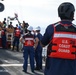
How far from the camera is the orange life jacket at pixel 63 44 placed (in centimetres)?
450

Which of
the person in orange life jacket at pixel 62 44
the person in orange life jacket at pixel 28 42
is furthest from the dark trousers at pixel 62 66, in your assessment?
the person in orange life jacket at pixel 28 42

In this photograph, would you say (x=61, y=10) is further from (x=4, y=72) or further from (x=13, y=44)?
(x=13, y=44)

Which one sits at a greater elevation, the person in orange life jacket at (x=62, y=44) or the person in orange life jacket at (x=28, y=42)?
the person in orange life jacket at (x=62, y=44)

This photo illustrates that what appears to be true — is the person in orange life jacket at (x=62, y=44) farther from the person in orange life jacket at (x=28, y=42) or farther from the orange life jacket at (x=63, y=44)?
the person in orange life jacket at (x=28, y=42)

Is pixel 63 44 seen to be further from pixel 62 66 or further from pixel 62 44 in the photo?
pixel 62 66

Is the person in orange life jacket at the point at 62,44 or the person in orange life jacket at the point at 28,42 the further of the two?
the person in orange life jacket at the point at 28,42

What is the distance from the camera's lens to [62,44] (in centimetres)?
450

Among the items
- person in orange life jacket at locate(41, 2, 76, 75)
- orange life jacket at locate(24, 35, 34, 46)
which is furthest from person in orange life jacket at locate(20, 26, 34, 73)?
person in orange life jacket at locate(41, 2, 76, 75)

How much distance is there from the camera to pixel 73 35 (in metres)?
4.54

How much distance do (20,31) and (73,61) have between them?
18578 mm

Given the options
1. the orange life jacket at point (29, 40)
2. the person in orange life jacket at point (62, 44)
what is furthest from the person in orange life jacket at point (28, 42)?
the person in orange life jacket at point (62, 44)

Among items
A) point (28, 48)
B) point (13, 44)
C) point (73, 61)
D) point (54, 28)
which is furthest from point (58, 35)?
point (13, 44)

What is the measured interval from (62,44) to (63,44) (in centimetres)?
1

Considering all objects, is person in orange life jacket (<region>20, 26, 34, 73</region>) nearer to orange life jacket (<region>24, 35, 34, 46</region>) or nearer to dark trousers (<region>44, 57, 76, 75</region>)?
orange life jacket (<region>24, 35, 34, 46</region>)
